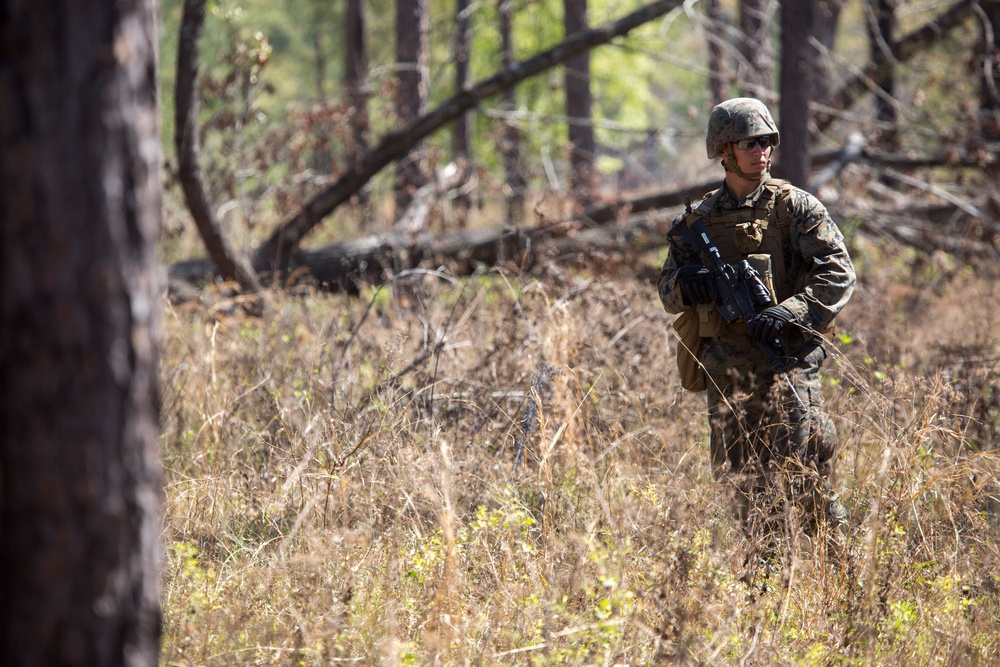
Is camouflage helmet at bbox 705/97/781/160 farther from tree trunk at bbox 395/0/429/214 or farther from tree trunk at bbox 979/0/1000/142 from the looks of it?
tree trunk at bbox 395/0/429/214

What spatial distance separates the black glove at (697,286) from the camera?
3809mm

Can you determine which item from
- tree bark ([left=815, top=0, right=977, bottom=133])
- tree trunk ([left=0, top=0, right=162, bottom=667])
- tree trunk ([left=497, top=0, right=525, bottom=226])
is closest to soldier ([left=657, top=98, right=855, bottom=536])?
tree trunk ([left=0, top=0, right=162, bottom=667])

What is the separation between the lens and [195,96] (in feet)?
22.0

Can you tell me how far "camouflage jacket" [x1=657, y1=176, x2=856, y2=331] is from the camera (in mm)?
3736

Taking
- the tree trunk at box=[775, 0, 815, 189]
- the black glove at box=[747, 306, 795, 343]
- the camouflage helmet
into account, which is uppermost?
the tree trunk at box=[775, 0, 815, 189]

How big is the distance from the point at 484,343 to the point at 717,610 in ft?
9.60

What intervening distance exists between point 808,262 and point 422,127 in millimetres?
4945

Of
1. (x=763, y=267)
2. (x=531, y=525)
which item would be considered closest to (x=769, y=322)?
(x=763, y=267)

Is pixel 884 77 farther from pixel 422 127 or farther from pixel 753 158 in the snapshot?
pixel 753 158

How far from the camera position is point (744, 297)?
3.77m

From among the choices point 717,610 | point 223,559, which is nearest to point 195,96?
point 223,559

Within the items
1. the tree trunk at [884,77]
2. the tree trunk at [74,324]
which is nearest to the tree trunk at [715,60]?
the tree trunk at [884,77]

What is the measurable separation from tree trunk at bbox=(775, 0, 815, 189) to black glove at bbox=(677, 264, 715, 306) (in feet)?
12.6

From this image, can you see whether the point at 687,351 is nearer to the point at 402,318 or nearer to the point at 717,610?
the point at 717,610
